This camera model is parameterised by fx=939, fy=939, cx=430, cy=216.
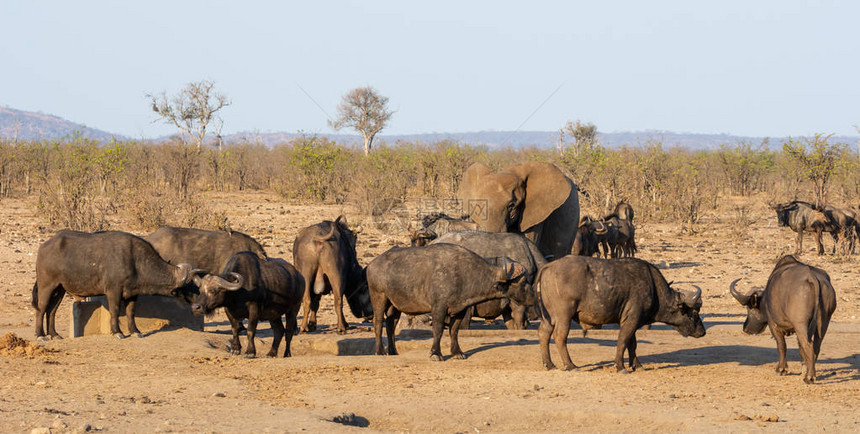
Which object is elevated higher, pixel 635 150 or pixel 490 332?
pixel 635 150

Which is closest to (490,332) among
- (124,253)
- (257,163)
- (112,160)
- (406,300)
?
(406,300)

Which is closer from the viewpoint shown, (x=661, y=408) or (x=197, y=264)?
(x=661, y=408)

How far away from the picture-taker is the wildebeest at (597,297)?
370 inches

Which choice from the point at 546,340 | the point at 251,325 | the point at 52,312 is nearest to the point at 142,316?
the point at 52,312

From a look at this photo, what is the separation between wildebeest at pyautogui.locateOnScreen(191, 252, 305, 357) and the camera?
32.6 feet

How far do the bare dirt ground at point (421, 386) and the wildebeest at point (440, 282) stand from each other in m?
0.54

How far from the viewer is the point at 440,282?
10.2 m

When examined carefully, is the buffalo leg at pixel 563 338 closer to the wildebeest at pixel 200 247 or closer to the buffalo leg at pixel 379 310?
the buffalo leg at pixel 379 310

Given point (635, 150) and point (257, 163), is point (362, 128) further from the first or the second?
point (635, 150)

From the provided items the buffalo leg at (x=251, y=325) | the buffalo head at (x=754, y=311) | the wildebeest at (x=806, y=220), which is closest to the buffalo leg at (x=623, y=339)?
the buffalo head at (x=754, y=311)

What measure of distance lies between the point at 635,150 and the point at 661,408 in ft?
89.9

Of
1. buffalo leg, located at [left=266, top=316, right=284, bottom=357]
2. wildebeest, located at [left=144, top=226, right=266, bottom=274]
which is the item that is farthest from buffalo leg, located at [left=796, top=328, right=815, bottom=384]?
wildebeest, located at [left=144, top=226, right=266, bottom=274]

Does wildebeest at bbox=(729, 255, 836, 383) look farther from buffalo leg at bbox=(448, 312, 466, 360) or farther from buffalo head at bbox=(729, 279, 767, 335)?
buffalo leg at bbox=(448, 312, 466, 360)

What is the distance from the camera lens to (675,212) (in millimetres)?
28406
